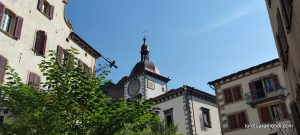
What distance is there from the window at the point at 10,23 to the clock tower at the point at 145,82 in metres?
27.8

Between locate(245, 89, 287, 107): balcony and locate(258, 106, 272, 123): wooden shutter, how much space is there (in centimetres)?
70

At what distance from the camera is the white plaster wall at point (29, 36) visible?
1653 cm

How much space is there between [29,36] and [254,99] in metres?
20.9

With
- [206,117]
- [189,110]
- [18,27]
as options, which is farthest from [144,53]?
[18,27]

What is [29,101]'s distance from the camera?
1121 centimetres

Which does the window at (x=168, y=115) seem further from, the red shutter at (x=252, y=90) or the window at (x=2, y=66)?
the window at (x=2, y=66)

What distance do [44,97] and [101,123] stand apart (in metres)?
2.41

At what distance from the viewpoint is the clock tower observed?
44.9m

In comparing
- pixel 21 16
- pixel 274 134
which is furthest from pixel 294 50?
pixel 274 134

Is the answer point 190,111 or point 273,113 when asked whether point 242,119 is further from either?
point 190,111

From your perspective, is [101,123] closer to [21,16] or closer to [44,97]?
[44,97]

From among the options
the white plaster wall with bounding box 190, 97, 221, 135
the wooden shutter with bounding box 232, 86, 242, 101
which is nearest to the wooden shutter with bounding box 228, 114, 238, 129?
the wooden shutter with bounding box 232, 86, 242, 101

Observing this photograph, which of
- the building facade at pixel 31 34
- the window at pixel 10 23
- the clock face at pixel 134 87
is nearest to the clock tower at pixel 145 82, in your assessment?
the clock face at pixel 134 87

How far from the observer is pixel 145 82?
1777 inches
